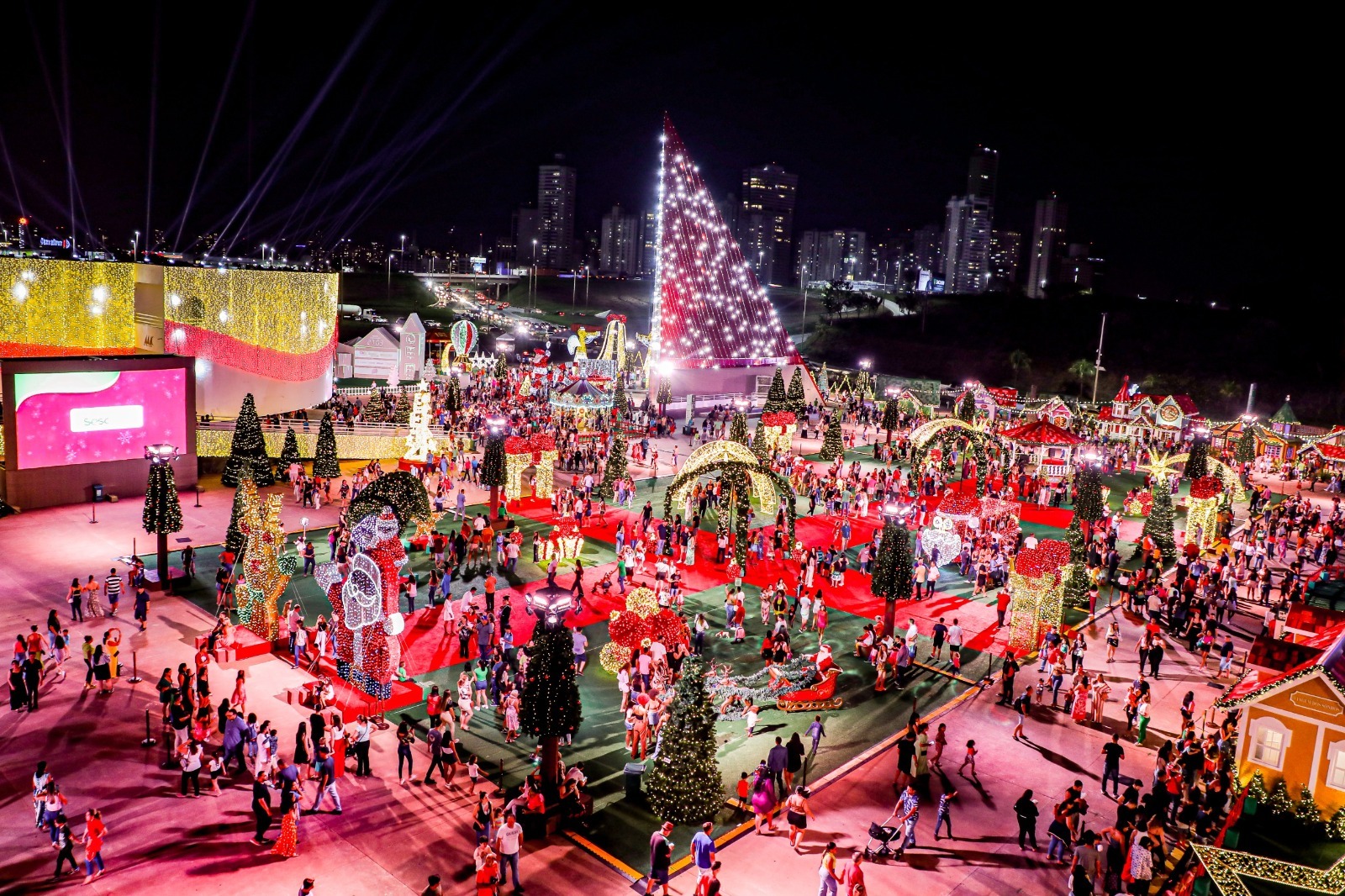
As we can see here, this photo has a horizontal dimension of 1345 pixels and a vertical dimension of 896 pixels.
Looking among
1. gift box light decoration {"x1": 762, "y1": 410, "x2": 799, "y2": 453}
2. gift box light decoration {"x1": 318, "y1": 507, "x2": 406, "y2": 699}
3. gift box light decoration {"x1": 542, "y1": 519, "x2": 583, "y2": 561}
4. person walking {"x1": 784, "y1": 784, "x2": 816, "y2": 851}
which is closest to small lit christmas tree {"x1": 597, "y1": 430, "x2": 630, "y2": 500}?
gift box light decoration {"x1": 542, "y1": 519, "x2": 583, "y2": 561}

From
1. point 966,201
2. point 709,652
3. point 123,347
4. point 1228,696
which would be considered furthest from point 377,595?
point 966,201

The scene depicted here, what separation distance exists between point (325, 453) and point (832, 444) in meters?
21.0

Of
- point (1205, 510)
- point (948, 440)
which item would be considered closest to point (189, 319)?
point (948, 440)

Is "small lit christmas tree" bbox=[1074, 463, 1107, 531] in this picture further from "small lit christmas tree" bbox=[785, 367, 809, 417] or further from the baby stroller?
"small lit christmas tree" bbox=[785, 367, 809, 417]

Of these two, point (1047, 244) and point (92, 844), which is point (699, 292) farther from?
point (1047, 244)

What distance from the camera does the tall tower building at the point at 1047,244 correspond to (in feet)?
550

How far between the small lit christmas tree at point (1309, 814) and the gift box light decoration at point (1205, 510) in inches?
590

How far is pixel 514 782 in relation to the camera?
44.0 feet

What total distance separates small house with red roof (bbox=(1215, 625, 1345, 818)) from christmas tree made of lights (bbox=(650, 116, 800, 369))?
40.5 m

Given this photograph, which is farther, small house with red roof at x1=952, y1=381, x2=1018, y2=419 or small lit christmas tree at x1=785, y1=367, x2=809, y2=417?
small house with red roof at x1=952, y1=381, x2=1018, y2=419

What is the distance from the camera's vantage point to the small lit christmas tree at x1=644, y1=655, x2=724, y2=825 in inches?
456

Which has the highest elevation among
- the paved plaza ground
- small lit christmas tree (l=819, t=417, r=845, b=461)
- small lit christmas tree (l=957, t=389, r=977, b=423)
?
small lit christmas tree (l=957, t=389, r=977, b=423)

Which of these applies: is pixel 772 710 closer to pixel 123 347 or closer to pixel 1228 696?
pixel 1228 696

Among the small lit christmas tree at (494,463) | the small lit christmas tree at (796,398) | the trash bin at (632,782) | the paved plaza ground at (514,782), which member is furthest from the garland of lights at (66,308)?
the small lit christmas tree at (796,398)
